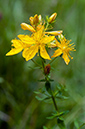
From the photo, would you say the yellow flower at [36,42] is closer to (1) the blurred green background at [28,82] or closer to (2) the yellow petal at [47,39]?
(2) the yellow petal at [47,39]

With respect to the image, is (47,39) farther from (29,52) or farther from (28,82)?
(28,82)

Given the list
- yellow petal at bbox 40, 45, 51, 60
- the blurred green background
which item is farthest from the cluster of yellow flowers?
the blurred green background

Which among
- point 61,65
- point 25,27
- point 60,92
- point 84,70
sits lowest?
point 84,70

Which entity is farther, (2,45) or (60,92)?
(2,45)

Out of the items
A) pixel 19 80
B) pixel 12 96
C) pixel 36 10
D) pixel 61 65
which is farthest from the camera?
pixel 36 10

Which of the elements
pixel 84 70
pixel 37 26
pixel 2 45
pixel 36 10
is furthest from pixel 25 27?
pixel 36 10

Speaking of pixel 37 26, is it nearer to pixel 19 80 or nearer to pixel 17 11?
pixel 19 80

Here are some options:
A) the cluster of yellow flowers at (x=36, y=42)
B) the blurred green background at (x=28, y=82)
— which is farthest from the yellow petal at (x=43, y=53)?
the blurred green background at (x=28, y=82)

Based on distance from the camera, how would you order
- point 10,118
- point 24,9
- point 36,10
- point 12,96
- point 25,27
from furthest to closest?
point 24,9 < point 36,10 < point 12,96 < point 10,118 < point 25,27
